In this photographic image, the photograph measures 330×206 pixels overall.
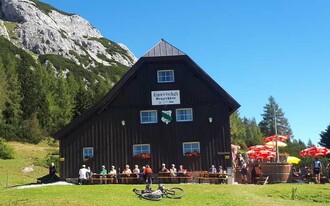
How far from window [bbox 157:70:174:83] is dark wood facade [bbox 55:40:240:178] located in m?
0.27

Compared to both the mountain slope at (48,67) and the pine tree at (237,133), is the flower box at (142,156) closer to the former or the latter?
the mountain slope at (48,67)

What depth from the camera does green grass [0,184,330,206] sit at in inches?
711

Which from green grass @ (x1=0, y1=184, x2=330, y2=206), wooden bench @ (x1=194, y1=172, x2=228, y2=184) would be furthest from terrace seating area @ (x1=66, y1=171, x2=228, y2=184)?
green grass @ (x1=0, y1=184, x2=330, y2=206)

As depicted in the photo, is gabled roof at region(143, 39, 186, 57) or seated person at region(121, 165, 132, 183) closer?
seated person at region(121, 165, 132, 183)

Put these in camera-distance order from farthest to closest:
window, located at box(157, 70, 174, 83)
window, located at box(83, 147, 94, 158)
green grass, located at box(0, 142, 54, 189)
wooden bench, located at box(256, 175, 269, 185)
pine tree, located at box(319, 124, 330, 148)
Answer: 1. pine tree, located at box(319, 124, 330, 148)
2. green grass, located at box(0, 142, 54, 189)
3. window, located at box(157, 70, 174, 83)
4. window, located at box(83, 147, 94, 158)
5. wooden bench, located at box(256, 175, 269, 185)

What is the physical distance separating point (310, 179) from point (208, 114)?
292 inches

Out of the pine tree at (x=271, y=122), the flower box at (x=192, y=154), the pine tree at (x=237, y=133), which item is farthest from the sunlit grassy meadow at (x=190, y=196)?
the pine tree at (x=271, y=122)

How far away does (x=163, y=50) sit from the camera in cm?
3041

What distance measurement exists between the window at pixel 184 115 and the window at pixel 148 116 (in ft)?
4.90

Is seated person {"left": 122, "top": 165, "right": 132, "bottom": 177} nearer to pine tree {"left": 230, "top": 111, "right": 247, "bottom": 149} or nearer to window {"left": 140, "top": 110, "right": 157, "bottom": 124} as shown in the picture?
window {"left": 140, "top": 110, "right": 157, "bottom": 124}

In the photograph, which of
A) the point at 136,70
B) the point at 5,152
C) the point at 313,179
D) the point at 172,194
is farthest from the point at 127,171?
the point at 5,152

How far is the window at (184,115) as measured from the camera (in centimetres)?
2939

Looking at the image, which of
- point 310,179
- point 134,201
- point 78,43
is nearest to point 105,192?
point 134,201

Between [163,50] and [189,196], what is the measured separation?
12.8m
